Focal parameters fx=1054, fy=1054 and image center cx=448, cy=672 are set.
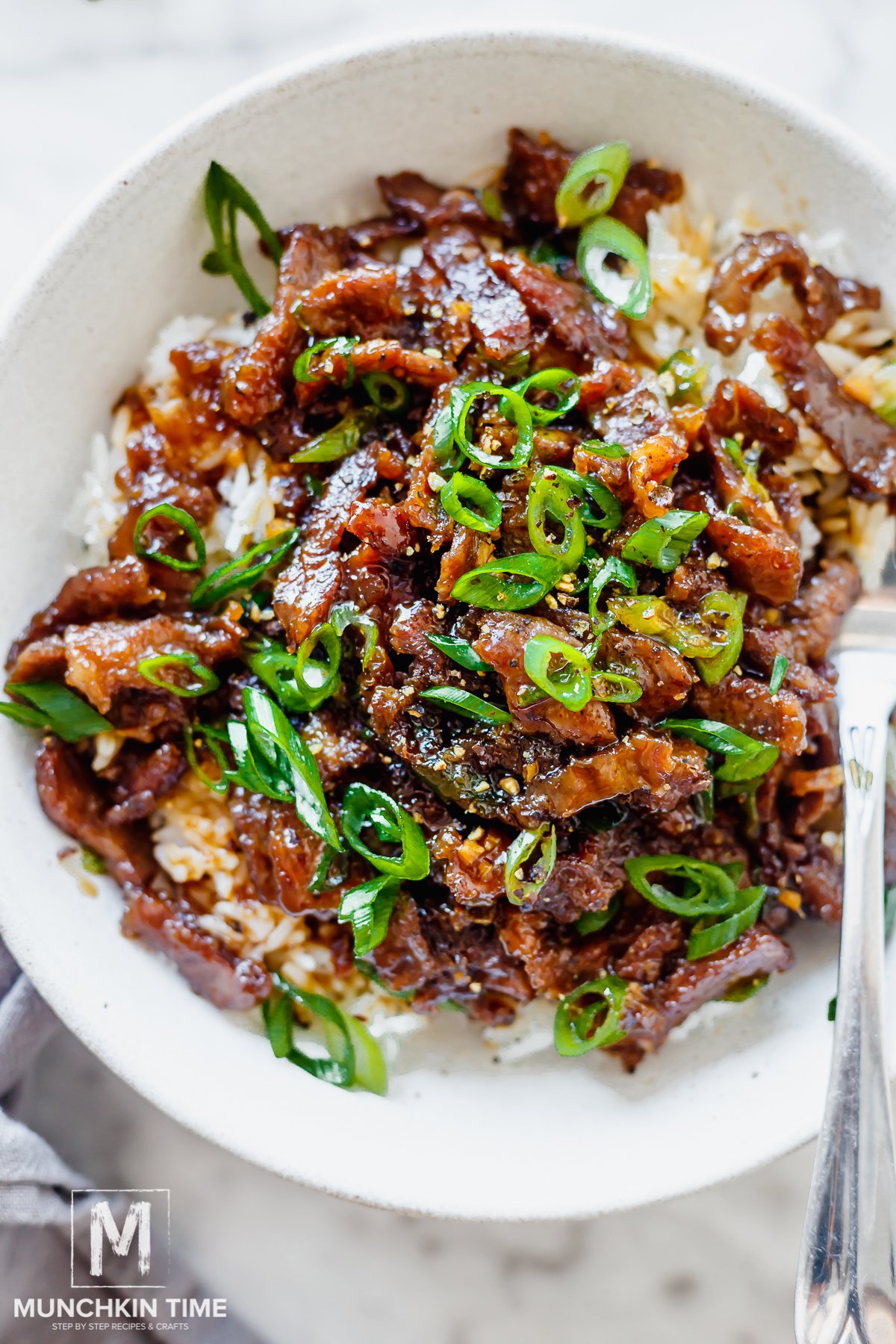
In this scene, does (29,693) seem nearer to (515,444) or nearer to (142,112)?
(515,444)

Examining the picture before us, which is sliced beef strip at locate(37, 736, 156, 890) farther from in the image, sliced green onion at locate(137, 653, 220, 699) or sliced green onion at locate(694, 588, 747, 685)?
sliced green onion at locate(694, 588, 747, 685)

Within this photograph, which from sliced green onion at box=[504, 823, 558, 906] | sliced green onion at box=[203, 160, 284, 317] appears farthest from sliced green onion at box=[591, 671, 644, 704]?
sliced green onion at box=[203, 160, 284, 317]

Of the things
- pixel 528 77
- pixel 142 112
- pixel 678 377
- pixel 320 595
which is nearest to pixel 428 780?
pixel 320 595

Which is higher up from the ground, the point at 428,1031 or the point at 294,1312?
the point at 428,1031

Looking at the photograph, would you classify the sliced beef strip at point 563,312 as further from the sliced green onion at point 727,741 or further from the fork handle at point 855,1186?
the fork handle at point 855,1186

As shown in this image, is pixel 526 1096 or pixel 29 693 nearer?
pixel 29 693

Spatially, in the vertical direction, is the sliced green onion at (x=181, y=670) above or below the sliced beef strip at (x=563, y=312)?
below

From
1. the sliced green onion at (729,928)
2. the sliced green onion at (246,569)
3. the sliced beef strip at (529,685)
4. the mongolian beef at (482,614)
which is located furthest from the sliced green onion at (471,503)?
the sliced green onion at (729,928)
